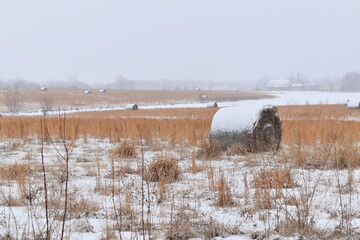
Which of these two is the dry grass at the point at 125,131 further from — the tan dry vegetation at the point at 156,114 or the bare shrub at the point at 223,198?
the tan dry vegetation at the point at 156,114

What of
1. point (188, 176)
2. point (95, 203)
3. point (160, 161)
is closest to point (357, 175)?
point (188, 176)

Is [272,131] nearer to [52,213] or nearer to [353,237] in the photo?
[353,237]

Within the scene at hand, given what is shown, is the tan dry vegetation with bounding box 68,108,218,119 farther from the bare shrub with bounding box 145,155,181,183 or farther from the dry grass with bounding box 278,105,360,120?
the bare shrub with bounding box 145,155,181,183

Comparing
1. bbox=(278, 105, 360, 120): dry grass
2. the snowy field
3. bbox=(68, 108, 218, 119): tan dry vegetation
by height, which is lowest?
bbox=(278, 105, 360, 120): dry grass

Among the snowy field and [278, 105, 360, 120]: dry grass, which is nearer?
the snowy field

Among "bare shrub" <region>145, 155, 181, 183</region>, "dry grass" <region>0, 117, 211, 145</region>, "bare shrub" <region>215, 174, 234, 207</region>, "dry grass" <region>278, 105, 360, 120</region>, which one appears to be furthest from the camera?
"dry grass" <region>278, 105, 360, 120</region>

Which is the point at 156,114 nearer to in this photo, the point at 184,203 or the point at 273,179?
the point at 273,179

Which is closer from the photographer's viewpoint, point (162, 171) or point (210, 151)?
point (162, 171)

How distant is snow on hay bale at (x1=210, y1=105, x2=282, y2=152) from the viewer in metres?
7.50

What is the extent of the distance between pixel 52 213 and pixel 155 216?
96 cm

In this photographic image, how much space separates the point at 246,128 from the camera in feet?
24.6

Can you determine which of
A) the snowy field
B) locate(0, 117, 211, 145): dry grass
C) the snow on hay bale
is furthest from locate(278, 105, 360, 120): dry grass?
the snowy field

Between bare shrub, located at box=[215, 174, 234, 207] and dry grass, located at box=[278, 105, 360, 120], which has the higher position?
bare shrub, located at box=[215, 174, 234, 207]

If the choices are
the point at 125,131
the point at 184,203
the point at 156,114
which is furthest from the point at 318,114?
the point at 184,203
